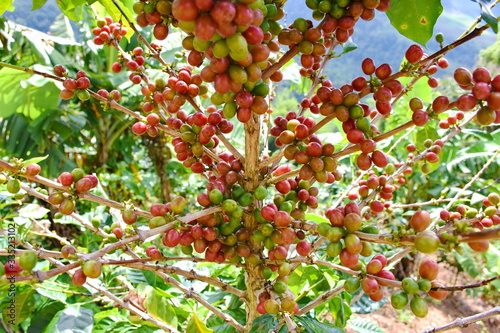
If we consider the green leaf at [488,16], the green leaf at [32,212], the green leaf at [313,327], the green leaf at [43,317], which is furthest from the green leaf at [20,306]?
the green leaf at [488,16]

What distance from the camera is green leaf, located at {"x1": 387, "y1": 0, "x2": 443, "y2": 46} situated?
2.22 feet

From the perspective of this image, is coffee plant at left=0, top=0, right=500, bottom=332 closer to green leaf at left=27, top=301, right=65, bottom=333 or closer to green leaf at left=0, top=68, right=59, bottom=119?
green leaf at left=27, top=301, right=65, bottom=333

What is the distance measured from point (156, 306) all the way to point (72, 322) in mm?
363

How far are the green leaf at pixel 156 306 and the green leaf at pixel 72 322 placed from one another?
269 millimetres

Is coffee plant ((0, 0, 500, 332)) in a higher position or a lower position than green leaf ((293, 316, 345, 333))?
higher

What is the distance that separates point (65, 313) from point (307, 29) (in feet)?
4.26

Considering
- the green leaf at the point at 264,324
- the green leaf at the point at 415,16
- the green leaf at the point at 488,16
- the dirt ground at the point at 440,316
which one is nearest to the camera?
the green leaf at the point at 488,16

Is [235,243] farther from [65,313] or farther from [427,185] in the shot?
[427,185]

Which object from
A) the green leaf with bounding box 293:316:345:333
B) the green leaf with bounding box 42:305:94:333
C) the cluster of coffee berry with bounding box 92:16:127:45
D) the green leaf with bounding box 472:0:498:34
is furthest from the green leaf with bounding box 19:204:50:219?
the green leaf with bounding box 472:0:498:34

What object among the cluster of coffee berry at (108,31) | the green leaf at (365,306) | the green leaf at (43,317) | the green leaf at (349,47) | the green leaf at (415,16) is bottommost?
the green leaf at (43,317)

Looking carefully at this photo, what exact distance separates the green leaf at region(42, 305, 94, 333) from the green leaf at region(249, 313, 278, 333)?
2.29ft

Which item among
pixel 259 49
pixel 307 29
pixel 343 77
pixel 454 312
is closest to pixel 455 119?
pixel 307 29

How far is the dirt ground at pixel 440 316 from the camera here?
3.88m

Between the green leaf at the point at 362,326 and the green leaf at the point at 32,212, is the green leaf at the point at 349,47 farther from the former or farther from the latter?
the green leaf at the point at 362,326
